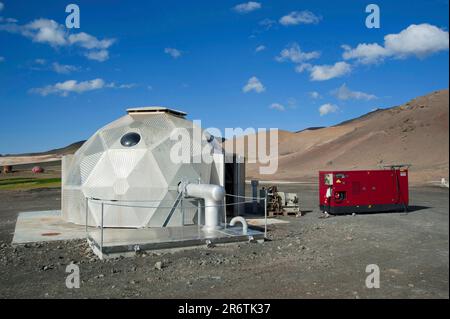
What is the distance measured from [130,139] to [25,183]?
92.0ft

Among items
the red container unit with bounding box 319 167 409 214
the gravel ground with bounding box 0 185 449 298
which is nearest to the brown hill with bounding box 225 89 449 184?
the red container unit with bounding box 319 167 409 214

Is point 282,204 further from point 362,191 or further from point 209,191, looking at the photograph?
point 209,191

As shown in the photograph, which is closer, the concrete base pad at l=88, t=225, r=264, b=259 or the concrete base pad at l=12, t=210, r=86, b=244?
the concrete base pad at l=88, t=225, r=264, b=259

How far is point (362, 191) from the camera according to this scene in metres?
19.6

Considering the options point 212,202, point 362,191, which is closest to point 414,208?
point 362,191

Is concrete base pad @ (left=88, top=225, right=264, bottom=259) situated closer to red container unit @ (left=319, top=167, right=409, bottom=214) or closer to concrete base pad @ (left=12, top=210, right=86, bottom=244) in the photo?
concrete base pad @ (left=12, top=210, right=86, bottom=244)

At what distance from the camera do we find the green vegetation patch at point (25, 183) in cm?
3753

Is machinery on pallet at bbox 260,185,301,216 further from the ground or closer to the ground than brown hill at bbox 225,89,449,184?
closer to the ground

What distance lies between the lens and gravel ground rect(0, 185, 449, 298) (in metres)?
7.63

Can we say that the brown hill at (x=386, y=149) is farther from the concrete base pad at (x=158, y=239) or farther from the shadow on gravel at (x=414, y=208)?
the concrete base pad at (x=158, y=239)

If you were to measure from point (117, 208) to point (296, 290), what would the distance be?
908 cm

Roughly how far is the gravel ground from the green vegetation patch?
25.1 meters

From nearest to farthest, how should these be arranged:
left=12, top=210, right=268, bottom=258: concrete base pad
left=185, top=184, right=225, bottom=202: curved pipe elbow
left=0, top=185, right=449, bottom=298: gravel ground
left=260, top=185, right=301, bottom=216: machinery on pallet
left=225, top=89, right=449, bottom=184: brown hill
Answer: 1. left=0, top=185, right=449, bottom=298: gravel ground
2. left=12, top=210, right=268, bottom=258: concrete base pad
3. left=185, top=184, right=225, bottom=202: curved pipe elbow
4. left=260, top=185, right=301, bottom=216: machinery on pallet
5. left=225, top=89, right=449, bottom=184: brown hill

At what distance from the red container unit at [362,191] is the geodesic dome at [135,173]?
5.48m
